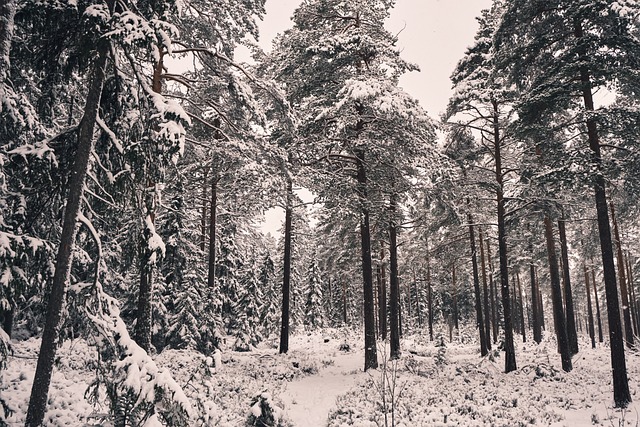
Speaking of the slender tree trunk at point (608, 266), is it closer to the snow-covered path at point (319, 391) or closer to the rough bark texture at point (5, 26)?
the snow-covered path at point (319, 391)

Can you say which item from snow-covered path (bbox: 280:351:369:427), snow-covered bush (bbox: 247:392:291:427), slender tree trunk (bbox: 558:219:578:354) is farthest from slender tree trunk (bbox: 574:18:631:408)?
snow-covered bush (bbox: 247:392:291:427)

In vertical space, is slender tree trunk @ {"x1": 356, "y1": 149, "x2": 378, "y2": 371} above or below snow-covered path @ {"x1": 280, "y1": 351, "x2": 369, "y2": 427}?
above

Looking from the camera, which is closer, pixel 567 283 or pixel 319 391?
pixel 319 391

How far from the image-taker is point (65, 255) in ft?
19.4

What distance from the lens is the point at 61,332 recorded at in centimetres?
671

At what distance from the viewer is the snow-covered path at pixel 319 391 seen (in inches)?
420

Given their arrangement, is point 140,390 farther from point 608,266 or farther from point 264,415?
point 608,266

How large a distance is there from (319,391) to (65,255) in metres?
10.0

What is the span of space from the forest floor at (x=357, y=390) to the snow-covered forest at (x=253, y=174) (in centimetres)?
10

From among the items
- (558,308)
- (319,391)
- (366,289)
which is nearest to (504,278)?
(558,308)

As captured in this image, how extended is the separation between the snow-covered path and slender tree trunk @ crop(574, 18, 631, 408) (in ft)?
24.2

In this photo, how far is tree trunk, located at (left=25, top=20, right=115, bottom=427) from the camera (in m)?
5.52

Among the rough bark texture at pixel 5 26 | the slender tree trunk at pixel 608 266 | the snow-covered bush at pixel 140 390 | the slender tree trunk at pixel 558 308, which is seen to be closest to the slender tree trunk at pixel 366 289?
the slender tree trunk at pixel 608 266

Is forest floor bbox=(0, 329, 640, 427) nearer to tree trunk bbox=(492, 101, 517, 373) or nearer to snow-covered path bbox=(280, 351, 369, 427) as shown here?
snow-covered path bbox=(280, 351, 369, 427)
